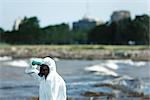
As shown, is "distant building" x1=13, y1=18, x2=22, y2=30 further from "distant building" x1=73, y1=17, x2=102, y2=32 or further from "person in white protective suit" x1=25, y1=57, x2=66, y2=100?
"person in white protective suit" x1=25, y1=57, x2=66, y2=100

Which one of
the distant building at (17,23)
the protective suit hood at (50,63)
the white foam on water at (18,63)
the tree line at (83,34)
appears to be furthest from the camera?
the white foam on water at (18,63)

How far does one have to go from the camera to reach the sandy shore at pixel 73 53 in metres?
16.8

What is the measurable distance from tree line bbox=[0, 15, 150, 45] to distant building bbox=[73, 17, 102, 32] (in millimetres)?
140

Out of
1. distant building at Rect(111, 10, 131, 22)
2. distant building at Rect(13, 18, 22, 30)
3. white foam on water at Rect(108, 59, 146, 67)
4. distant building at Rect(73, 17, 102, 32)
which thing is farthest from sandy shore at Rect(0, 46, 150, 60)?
distant building at Rect(13, 18, 22, 30)

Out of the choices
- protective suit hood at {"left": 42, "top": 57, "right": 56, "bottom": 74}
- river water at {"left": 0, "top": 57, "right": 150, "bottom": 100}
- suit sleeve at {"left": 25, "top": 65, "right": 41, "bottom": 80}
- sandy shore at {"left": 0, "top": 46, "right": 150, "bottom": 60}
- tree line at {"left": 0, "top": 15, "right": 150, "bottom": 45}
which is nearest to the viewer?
protective suit hood at {"left": 42, "top": 57, "right": 56, "bottom": 74}

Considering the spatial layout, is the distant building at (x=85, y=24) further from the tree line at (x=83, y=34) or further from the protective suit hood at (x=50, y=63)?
the protective suit hood at (x=50, y=63)

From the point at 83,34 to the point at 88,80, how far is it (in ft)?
10.7

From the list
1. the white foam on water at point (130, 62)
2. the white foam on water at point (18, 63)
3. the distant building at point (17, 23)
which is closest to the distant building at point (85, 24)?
the distant building at point (17, 23)

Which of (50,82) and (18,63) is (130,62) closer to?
(18,63)

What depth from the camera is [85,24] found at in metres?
16.4

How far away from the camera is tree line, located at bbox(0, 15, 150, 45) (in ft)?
49.8

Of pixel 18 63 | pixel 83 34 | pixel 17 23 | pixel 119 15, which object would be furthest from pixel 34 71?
pixel 18 63

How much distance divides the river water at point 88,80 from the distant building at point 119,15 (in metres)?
1.84

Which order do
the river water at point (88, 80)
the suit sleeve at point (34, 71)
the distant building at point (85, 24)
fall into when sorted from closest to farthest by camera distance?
the suit sleeve at point (34, 71)
the river water at point (88, 80)
the distant building at point (85, 24)
